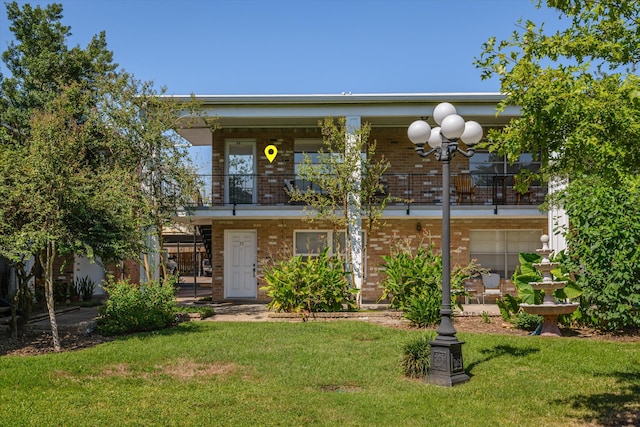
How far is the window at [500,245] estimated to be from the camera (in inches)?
710

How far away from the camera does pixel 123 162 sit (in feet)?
44.4

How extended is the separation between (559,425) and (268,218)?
1243 centimetres

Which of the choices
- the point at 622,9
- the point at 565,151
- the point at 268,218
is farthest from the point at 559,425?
the point at 268,218

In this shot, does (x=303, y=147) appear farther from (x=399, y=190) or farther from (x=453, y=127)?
(x=453, y=127)

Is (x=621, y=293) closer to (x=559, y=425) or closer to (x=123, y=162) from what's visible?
A: (x=559, y=425)

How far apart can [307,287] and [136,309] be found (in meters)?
3.69

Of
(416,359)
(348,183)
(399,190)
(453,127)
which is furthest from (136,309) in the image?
(399,190)

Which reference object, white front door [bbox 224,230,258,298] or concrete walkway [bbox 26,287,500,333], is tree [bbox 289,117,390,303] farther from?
white front door [bbox 224,230,258,298]

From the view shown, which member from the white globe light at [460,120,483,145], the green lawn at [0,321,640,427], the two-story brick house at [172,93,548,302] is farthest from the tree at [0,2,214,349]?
the white globe light at [460,120,483,145]

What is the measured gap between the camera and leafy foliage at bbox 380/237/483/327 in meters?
11.6

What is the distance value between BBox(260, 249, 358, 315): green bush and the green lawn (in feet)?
8.45

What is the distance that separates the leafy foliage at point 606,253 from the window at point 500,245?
6.70 meters

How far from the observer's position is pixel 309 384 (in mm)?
7273

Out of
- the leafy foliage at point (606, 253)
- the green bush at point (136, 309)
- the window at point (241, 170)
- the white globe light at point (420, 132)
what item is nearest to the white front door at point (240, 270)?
the window at point (241, 170)
